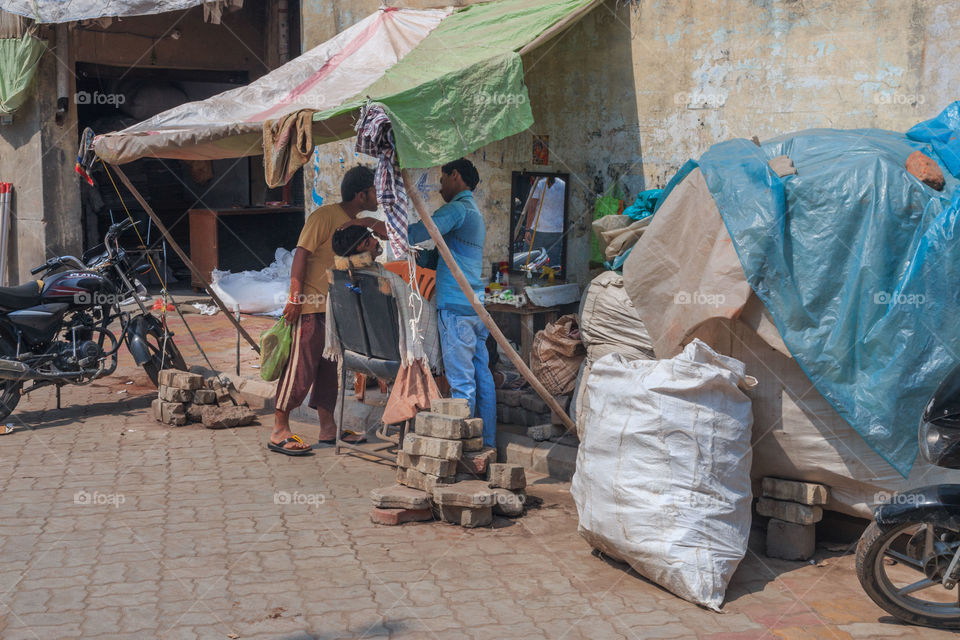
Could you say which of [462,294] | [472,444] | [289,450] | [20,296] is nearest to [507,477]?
[472,444]

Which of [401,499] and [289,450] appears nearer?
[401,499]

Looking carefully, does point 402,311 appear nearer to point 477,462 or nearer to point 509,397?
point 477,462

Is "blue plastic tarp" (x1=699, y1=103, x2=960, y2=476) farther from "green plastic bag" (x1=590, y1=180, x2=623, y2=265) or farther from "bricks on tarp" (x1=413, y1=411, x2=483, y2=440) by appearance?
"green plastic bag" (x1=590, y1=180, x2=623, y2=265)

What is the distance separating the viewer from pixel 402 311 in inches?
226

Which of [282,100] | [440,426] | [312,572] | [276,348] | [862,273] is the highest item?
[282,100]

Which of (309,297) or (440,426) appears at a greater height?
(309,297)

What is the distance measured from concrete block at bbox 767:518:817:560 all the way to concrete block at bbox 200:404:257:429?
164 inches

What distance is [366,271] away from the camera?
5844 millimetres

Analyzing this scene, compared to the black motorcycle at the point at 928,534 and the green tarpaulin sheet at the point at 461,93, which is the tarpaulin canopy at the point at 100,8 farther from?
the black motorcycle at the point at 928,534

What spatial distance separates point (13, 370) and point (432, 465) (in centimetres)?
376

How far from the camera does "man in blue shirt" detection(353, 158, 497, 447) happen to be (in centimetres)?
596

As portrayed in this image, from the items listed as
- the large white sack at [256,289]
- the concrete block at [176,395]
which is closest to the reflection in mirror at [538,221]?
the concrete block at [176,395]

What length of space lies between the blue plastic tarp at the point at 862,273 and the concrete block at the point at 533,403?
233 cm

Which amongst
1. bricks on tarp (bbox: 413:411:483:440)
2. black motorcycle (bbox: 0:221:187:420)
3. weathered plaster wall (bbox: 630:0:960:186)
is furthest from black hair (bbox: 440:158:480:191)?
black motorcycle (bbox: 0:221:187:420)
